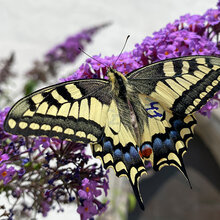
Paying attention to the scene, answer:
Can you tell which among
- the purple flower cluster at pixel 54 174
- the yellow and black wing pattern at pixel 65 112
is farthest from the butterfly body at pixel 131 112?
the purple flower cluster at pixel 54 174

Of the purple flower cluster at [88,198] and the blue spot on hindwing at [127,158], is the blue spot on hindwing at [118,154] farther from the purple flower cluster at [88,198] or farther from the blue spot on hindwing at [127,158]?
the purple flower cluster at [88,198]

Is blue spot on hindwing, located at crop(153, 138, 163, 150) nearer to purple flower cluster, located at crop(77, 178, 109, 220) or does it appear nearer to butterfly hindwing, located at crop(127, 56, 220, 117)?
butterfly hindwing, located at crop(127, 56, 220, 117)

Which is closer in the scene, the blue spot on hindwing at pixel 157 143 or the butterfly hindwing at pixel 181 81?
the butterfly hindwing at pixel 181 81

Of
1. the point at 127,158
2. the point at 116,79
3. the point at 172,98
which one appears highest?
the point at 116,79

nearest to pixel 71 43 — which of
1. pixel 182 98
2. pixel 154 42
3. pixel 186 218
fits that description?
pixel 154 42

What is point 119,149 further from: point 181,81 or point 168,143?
point 181,81

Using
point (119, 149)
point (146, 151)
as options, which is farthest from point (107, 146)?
point (146, 151)

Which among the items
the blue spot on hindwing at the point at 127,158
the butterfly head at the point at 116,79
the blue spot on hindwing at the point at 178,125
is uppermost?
the butterfly head at the point at 116,79

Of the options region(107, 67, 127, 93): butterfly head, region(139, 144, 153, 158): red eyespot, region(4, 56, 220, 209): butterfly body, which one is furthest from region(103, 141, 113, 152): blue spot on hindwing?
region(107, 67, 127, 93): butterfly head

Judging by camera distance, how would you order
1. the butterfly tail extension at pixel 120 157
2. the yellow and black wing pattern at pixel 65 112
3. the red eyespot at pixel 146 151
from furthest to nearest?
the red eyespot at pixel 146 151, the butterfly tail extension at pixel 120 157, the yellow and black wing pattern at pixel 65 112
